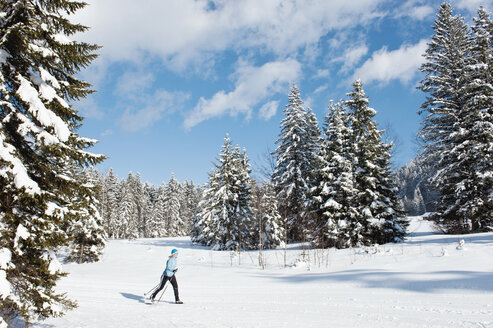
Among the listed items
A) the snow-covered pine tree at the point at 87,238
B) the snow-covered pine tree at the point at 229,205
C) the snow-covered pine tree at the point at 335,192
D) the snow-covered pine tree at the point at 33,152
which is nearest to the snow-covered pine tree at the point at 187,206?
the snow-covered pine tree at the point at 229,205

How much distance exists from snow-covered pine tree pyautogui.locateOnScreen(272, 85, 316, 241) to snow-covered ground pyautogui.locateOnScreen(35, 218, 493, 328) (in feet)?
46.7

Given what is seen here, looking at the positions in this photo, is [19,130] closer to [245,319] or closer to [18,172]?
[18,172]

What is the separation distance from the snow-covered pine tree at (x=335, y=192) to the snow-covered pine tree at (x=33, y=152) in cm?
1661

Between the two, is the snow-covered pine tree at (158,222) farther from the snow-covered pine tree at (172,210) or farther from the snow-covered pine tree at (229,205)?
the snow-covered pine tree at (229,205)

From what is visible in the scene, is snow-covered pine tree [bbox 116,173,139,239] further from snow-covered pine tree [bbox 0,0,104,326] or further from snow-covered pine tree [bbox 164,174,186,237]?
snow-covered pine tree [bbox 0,0,104,326]

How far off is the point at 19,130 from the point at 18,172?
2.86 feet

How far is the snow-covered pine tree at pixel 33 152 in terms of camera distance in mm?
5840

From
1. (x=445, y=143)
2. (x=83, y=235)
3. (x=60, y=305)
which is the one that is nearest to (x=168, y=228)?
(x=83, y=235)

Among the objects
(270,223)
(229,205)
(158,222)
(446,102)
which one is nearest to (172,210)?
(158,222)

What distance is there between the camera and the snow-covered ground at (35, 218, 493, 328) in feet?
21.8

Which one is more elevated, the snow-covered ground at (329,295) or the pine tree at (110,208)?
the pine tree at (110,208)

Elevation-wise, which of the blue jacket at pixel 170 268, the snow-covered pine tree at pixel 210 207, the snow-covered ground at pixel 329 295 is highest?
the snow-covered pine tree at pixel 210 207

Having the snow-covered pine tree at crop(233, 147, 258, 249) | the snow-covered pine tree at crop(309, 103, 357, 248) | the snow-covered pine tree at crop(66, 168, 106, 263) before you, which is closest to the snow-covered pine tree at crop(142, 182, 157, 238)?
the snow-covered pine tree at crop(233, 147, 258, 249)

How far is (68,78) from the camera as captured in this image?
24.6 ft
